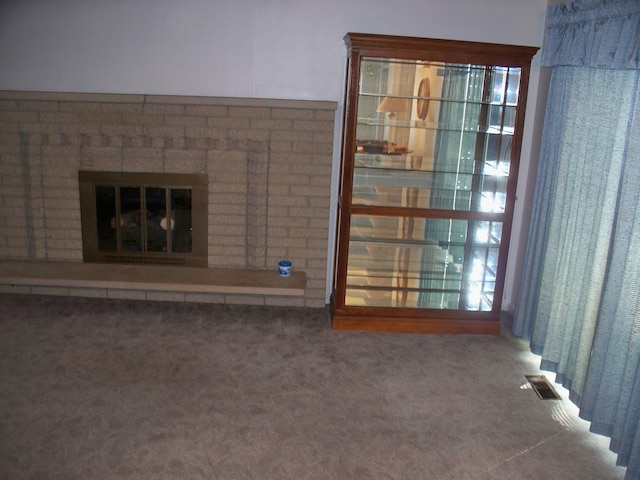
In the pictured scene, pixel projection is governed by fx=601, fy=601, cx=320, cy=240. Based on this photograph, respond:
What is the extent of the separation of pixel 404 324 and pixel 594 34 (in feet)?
6.66

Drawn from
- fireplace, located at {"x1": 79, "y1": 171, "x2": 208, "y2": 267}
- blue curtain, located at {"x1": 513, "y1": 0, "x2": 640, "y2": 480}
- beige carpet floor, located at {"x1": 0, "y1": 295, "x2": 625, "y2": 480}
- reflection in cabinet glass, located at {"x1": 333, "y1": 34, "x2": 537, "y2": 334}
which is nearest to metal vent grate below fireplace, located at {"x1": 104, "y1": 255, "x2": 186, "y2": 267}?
fireplace, located at {"x1": 79, "y1": 171, "x2": 208, "y2": 267}

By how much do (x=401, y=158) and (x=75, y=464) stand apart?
2.61 metres

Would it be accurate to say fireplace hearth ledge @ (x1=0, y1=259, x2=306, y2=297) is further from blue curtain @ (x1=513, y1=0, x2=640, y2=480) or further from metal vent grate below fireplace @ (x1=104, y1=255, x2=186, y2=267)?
blue curtain @ (x1=513, y1=0, x2=640, y2=480)

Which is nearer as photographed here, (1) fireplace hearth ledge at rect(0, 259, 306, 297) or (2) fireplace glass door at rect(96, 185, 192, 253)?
(1) fireplace hearth ledge at rect(0, 259, 306, 297)

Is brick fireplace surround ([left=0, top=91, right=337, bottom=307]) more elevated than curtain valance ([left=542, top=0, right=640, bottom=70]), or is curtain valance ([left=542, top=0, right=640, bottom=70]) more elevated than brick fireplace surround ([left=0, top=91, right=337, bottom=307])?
curtain valance ([left=542, top=0, right=640, bottom=70])

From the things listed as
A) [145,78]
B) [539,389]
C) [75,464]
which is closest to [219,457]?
[75,464]

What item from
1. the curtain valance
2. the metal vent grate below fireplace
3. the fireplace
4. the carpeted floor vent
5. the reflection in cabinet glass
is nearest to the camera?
the curtain valance

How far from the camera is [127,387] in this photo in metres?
3.14

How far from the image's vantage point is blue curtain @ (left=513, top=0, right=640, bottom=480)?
2715 mm

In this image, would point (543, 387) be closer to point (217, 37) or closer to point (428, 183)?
point (428, 183)

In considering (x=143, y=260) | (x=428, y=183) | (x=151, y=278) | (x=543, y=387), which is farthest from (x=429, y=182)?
(x=143, y=260)

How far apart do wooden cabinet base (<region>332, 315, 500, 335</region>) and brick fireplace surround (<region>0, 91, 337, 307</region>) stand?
1.42 ft

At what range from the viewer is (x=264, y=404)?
306 centimetres

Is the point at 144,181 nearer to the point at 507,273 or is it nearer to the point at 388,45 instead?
the point at 388,45
